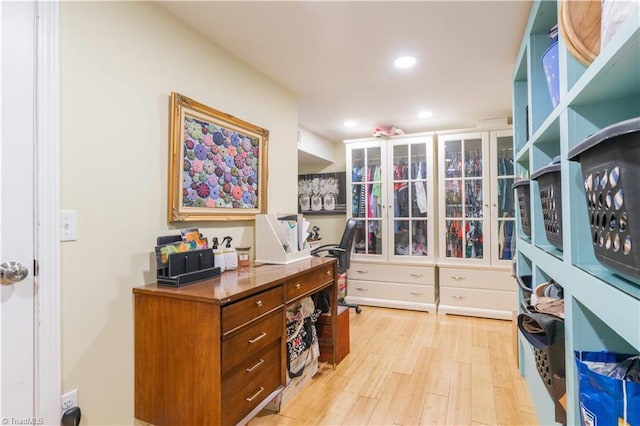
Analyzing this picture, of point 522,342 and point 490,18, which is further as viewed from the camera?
point 522,342

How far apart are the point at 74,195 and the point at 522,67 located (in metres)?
2.73

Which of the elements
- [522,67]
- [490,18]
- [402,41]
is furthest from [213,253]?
[522,67]

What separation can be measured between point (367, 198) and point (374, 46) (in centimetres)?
229

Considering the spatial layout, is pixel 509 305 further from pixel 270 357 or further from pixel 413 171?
pixel 270 357

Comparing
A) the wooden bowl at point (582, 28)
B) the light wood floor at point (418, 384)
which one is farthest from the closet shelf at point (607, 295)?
the light wood floor at point (418, 384)

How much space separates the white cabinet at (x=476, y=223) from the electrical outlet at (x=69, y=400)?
11.2 ft

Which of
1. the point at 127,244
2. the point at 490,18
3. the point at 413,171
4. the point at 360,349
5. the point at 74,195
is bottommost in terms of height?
the point at 360,349

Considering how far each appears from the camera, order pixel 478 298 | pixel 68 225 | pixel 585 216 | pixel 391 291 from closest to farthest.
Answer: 1. pixel 585 216
2. pixel 68 225
3. pixel 478 298
4. pixel 391 291

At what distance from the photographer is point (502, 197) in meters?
3.65

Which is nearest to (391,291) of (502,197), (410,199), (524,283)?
(410,199)

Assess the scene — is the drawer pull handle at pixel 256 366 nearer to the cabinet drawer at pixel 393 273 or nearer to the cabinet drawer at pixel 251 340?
the cabinet drawer at pixel 251 340

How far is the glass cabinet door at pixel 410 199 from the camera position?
3971 millimetres

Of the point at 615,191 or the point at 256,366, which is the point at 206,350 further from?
the point at 615,191

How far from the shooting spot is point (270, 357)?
177 cm
